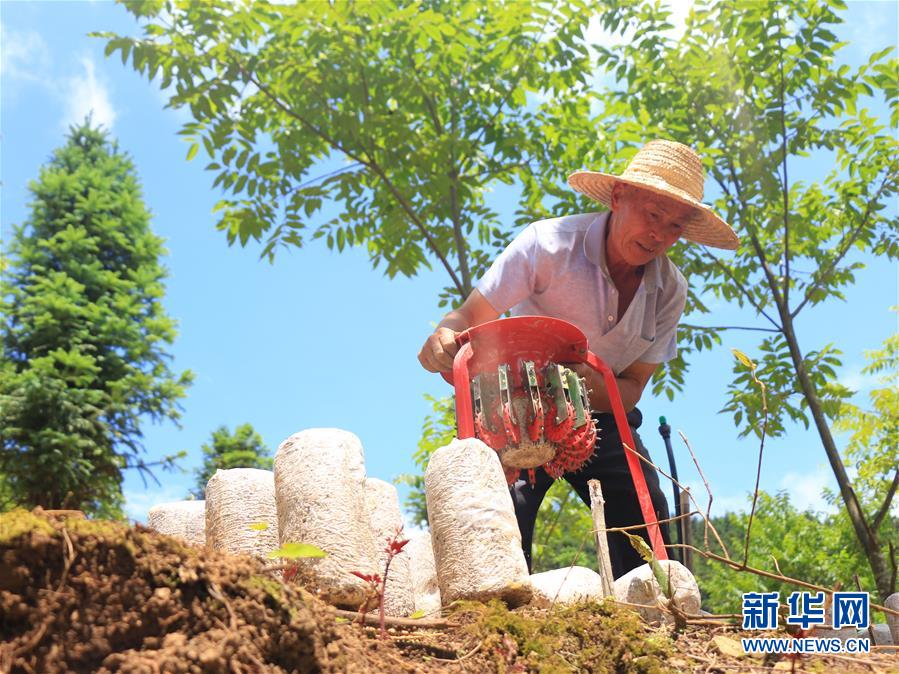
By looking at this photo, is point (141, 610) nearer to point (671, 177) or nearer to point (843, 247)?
point (671, 177)

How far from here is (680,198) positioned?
3.38m

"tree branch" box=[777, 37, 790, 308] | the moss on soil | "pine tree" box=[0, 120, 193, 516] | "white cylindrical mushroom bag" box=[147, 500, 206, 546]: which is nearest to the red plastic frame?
the moss on soil

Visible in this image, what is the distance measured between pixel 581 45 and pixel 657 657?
546 centimetres

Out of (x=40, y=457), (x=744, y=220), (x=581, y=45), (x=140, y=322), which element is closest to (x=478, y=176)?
(x=581, y=45)

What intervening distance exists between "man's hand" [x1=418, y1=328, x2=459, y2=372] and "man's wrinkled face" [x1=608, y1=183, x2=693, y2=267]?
98 centimetres

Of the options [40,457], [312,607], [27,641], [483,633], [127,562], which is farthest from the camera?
[40,457]

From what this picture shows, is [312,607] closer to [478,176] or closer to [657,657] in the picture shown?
[657,657]

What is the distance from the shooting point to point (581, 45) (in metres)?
6.28

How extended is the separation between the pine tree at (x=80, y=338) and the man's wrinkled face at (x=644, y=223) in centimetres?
1096

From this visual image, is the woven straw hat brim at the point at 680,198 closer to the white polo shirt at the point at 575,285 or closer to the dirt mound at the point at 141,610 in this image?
the white polo shirt at the point at 575,285

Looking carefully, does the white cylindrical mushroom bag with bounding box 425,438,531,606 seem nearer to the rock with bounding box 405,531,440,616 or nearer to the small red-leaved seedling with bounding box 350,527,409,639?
the small red-leaved seedling with bounding box 350,527,409,639

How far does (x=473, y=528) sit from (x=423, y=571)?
1033 mm

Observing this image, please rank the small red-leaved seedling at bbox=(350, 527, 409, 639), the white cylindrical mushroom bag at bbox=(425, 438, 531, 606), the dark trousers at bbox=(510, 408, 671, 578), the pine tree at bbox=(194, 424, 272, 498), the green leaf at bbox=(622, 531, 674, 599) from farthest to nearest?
the pine tree at bbox=(194, 424, 272, 498) → the dark trousers at bbox=(510, 408, 671, 578) → the white cylindrical mushroom bag at bbox=(425, 438, 531, 606) → the green leaf at bbox=(622, 531, 674, 599) → the small red-leaved seedling at bbox=(350, 527, 409, 639)

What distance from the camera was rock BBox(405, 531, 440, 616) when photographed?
9.51 feet
